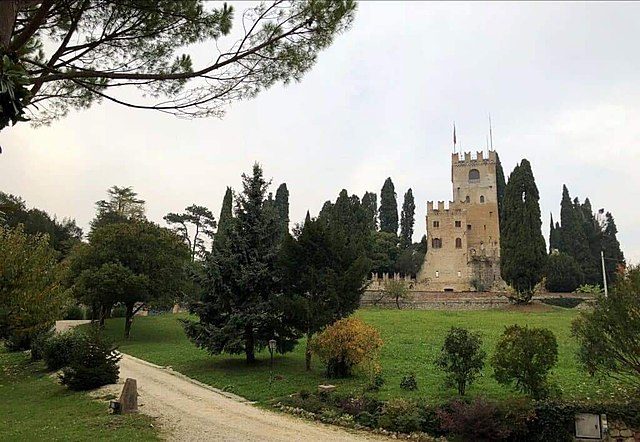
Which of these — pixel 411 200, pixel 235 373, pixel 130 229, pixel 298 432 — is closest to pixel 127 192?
pixel 130 229

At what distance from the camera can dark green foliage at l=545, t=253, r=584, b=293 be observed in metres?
52.6

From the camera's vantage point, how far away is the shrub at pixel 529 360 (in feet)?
39.8

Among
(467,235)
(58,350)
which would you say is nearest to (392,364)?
(58,350)

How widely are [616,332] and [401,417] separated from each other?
4926 mm

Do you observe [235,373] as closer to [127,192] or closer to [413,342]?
[413,342]

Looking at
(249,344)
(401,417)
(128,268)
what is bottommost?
(401,417)

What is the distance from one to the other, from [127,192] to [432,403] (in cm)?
5391

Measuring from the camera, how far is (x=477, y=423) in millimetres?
10523

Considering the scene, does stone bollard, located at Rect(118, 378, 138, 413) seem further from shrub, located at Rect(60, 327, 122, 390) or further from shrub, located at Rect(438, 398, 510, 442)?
shrub, located at Rect(438, 398, 510, 442)

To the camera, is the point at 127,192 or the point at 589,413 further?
the point at 127,192

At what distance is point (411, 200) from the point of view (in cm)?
7862

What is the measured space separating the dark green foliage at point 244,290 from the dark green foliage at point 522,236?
2882cm

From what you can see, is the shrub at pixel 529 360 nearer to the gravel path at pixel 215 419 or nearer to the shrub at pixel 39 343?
the gravel path at pixel 215 419

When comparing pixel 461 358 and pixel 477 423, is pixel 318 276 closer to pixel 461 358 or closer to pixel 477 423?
pixel 461 358
